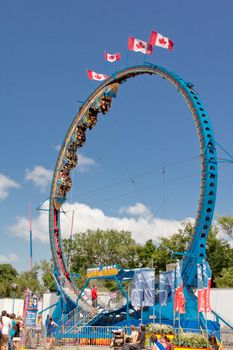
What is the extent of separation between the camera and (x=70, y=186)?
124 feet

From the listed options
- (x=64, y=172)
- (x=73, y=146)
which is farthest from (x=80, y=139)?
(x=64, y=172)

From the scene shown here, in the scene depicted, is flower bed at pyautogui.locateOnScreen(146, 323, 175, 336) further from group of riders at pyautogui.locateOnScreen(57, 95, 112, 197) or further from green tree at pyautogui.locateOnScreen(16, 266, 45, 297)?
green tree at pyautogui.locateOnScreen(16, 266, 45, 297)

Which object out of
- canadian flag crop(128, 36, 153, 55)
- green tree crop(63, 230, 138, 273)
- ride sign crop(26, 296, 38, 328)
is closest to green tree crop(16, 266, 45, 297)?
green tree crop(63, 230, 138, 273)

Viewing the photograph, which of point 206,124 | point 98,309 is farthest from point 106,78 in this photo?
point 98,309

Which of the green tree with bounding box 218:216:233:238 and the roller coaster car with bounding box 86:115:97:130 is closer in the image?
the roller coaster car with bounding box 86:115:97:130

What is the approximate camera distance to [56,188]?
37.6 metres

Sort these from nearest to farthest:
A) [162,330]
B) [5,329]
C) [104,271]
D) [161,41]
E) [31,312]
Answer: [5,329]
[162,330]
[31,312]
[161,41]
[104,271]

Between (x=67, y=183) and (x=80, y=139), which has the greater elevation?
(x=80, y=139)

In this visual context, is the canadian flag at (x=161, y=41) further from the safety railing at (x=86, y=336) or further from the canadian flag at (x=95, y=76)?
the safety railing at (x=86, y=336)

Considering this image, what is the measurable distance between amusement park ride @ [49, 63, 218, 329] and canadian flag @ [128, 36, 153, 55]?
3.13 feet

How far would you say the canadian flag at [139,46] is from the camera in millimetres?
28000

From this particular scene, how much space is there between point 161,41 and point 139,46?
1905 mm

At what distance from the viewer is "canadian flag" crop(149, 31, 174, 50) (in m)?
26.5

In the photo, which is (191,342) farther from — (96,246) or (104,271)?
(96,246)
